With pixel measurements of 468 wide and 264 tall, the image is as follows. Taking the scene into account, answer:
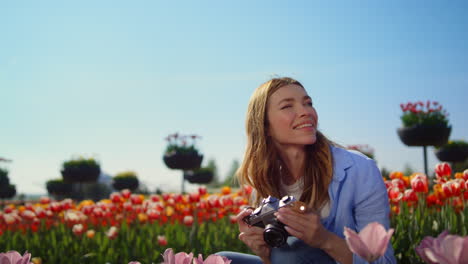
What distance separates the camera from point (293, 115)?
2.28 m

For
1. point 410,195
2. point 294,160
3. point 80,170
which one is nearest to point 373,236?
point 294,160

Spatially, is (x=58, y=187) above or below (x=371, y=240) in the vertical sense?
below

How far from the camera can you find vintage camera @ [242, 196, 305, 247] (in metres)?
1.68

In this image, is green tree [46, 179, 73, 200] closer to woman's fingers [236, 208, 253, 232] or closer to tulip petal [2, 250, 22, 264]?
woman's fingers [236, 208, 253, 232]

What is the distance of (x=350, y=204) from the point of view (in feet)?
7.06

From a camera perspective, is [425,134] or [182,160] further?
[182,160]

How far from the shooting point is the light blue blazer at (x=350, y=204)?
1.99m

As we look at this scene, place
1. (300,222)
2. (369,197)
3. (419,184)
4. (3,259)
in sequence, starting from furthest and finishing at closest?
(419,184)
(369,197)
(300,222)
(3,259)

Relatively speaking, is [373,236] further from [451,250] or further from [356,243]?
[451,250]

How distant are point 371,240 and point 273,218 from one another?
87 cm

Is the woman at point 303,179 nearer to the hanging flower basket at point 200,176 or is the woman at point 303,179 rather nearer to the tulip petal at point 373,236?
the tulip petal at point 373,236

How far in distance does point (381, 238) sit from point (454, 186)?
3090mm

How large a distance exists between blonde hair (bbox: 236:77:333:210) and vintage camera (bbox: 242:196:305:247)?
487mm

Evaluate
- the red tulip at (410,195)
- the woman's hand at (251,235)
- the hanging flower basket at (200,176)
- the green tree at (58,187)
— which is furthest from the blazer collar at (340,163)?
the hanging flower basket at (200,176)
